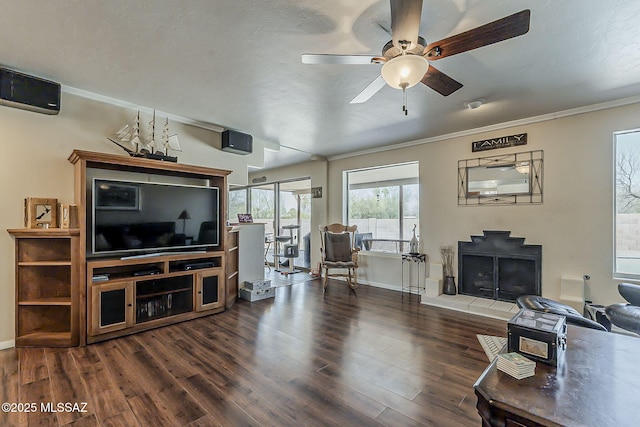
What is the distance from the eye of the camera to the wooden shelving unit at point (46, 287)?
8.89 ft

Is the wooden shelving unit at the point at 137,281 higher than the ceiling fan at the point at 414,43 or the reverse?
the reverse

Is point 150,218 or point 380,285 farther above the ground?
point 150,218

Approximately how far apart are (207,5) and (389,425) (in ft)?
9.09

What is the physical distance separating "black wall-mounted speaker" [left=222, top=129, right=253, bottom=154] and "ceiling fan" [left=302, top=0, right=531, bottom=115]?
8.54 feet

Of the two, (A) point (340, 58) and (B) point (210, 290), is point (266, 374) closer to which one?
(B) point (210, 290)

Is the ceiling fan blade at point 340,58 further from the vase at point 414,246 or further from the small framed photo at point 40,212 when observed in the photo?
the vase at point 414,246

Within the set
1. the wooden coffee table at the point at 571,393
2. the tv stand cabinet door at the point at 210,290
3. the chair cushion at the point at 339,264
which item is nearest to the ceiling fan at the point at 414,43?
the wooden coffee table at the point at 571,393

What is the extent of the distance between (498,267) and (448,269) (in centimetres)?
68

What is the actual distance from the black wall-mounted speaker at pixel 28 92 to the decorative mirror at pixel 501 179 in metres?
4.94

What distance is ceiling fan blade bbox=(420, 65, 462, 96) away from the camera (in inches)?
77.8

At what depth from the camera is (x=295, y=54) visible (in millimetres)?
2309

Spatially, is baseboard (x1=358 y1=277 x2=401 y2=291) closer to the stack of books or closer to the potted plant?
the potted plant

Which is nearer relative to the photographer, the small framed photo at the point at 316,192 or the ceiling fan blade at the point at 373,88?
the ceiling fan blade at the point at 373,88

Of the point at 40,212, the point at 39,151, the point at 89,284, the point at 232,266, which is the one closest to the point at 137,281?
the point at 89,284
